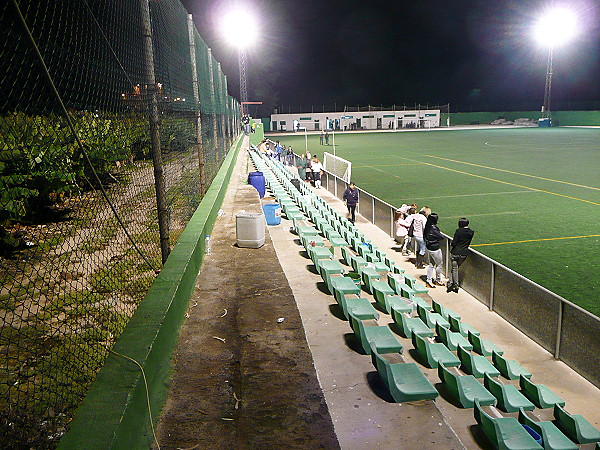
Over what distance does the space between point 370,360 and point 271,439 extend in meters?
1.56

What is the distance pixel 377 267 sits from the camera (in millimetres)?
8898

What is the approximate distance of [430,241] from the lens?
10.3 m

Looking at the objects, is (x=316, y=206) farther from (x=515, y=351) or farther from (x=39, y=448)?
(x=39, y=448)

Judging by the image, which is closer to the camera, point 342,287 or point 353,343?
point 353,343

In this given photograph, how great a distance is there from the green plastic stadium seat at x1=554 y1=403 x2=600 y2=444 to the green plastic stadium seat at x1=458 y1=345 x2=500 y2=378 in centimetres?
83

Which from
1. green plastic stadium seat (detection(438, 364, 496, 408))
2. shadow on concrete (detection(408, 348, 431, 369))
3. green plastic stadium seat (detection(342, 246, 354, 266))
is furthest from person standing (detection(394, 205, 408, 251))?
green plastic stadium seat (detection(438, 364, 496, 408))

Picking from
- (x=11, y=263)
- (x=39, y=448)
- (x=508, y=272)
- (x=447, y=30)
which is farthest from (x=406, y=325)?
(x=447, y=30)

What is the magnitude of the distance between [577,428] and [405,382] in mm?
1694

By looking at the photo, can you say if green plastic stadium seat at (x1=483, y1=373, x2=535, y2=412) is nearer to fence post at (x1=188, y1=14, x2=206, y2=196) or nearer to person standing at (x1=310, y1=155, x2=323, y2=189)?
fence post at (x1=188, y1=14, x2=206, y2=196)

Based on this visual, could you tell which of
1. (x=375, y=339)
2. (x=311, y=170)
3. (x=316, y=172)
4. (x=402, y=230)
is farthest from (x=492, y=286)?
(x=311, y=170)

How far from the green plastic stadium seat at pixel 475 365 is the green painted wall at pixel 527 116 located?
75.3 metres

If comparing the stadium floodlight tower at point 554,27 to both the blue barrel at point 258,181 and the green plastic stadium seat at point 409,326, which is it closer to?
the blue barrel at point 258,181

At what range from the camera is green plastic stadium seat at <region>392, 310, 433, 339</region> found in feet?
20.6

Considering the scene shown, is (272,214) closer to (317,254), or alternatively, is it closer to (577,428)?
(317,254)
